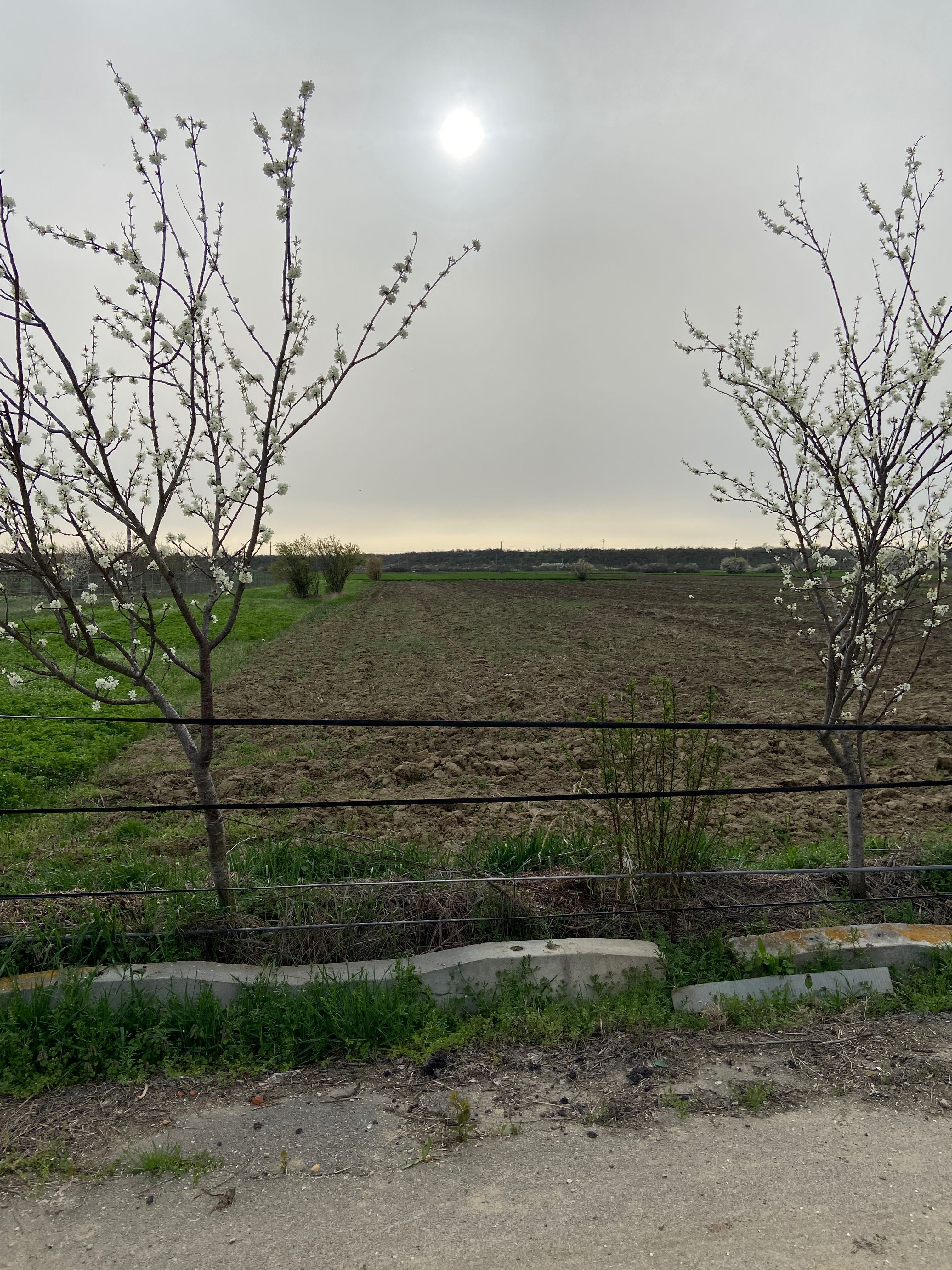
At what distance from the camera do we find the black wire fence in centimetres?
354

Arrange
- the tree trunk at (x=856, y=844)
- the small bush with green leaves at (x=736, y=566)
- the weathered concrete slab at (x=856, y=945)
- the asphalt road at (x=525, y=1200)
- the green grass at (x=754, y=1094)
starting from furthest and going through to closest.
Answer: the small bush with green leaves at (x=736, y=566) < the tree trunk at (x=856, y=844) < the weathered concrete slab at (x=856, y=945) < the green grass at (x=754, y=1094) < the asphalt road at (x=525, y=1200)

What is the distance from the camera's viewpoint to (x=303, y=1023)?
3.31 metres

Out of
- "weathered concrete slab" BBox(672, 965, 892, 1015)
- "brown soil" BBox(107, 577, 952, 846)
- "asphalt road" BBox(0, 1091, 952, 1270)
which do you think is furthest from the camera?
"brown soil" BBox(107, 577, 952, 846)

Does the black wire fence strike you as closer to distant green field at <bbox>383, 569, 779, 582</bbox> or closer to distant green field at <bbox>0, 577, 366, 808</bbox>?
distant green field at <bbox>0, 577, 366, 808</bbox>

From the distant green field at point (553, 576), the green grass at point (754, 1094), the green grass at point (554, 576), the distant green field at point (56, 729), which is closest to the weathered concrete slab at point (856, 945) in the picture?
the green grass at point (754, 1094)

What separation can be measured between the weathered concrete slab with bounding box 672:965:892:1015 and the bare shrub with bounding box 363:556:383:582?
63.6 meters

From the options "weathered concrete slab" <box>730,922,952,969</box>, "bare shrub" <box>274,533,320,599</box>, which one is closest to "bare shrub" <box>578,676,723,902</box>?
"weathered concrete slab" <box>730,922,952,969</box>

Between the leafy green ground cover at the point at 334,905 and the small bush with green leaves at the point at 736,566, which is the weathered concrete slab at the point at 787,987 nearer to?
the leafy green ground cover at the point at 334,905

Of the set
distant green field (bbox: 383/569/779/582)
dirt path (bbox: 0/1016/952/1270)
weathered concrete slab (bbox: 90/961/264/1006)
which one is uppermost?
distant green field (bbox: 383/569/779/582)

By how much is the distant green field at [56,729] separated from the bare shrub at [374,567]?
4713 centimetres

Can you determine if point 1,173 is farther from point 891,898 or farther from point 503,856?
point 891,898

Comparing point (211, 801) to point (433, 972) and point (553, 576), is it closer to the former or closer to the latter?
point (433, 972)

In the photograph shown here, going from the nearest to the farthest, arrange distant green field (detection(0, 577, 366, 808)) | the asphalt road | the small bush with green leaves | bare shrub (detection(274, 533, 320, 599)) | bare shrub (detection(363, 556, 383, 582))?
the asphalt road
distant green field (detection(0, 577, 366, 808))
bare shrub (detection(274, 533, 320, 599))
bare shrub (detection(363, 556, 383, 582))
the small bush with green leaves

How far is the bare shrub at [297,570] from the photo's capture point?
4269cm
